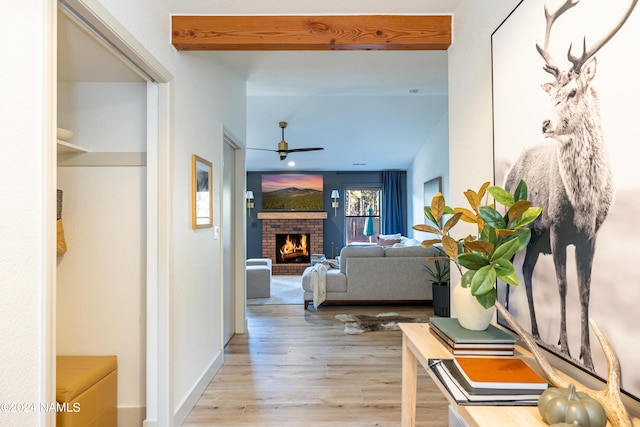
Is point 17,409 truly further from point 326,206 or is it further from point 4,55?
point 326,206

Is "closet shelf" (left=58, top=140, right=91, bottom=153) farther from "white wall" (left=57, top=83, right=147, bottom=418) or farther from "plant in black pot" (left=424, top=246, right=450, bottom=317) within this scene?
"plant in black pot" (left=424, top=246, right=450, bottom=317)

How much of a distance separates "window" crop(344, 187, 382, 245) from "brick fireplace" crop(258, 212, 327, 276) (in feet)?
2.13

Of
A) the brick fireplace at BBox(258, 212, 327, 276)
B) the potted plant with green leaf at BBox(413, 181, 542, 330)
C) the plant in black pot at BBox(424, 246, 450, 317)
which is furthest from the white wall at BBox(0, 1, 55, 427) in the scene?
the brick fireplace at BBox(258, 212, 327, 276)

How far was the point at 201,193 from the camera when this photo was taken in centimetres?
257

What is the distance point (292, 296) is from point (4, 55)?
493 cm

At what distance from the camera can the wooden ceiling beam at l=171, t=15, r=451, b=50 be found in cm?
216

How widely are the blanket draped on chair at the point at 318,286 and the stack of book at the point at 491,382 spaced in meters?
3.65

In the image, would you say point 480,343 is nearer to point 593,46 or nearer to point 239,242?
point 593,46

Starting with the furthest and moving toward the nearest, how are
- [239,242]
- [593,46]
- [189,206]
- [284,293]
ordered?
[284,293], [239,242], [189,206], [593,46]

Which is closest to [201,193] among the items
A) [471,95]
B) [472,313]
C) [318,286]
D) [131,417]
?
[131,417]

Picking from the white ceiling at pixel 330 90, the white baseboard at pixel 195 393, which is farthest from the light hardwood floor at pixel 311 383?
the white ceiling at pixel 330 90

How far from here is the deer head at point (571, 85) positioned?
97 centimetres

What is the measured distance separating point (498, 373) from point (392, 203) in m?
7.75

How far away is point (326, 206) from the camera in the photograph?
8781 millimetres
